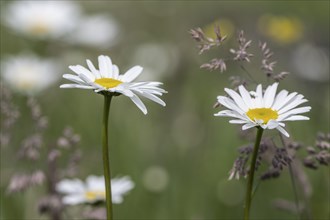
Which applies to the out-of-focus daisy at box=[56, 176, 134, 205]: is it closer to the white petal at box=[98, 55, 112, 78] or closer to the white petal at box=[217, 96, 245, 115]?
the white petal at box=[98, 55, 112, 78]

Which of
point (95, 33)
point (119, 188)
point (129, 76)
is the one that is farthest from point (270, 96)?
point (95, 33)

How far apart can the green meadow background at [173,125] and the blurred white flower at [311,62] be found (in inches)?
0.7

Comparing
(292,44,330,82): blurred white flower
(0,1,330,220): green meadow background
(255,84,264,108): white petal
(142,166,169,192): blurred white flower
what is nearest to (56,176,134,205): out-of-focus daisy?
(0,1,330,220): green meadow background

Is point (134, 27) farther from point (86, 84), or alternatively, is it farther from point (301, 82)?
point (86, 84)

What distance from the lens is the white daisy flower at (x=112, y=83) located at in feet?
5.43

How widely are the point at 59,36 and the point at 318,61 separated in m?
1.79

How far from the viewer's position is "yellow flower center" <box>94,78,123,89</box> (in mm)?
1704

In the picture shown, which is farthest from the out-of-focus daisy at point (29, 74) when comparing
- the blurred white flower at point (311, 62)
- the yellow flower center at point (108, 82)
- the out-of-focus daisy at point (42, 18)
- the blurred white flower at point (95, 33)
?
the yellow flower center at point (108, 82)

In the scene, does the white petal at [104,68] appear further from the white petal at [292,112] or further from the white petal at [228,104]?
the white petal at [292,112]

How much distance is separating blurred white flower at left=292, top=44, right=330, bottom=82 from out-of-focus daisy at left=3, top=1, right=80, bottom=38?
63.0 inches

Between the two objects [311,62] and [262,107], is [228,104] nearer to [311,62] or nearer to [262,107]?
[262,107]

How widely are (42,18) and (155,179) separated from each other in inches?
82.7

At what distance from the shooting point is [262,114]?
5.57 feet

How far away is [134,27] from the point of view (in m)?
6.59
